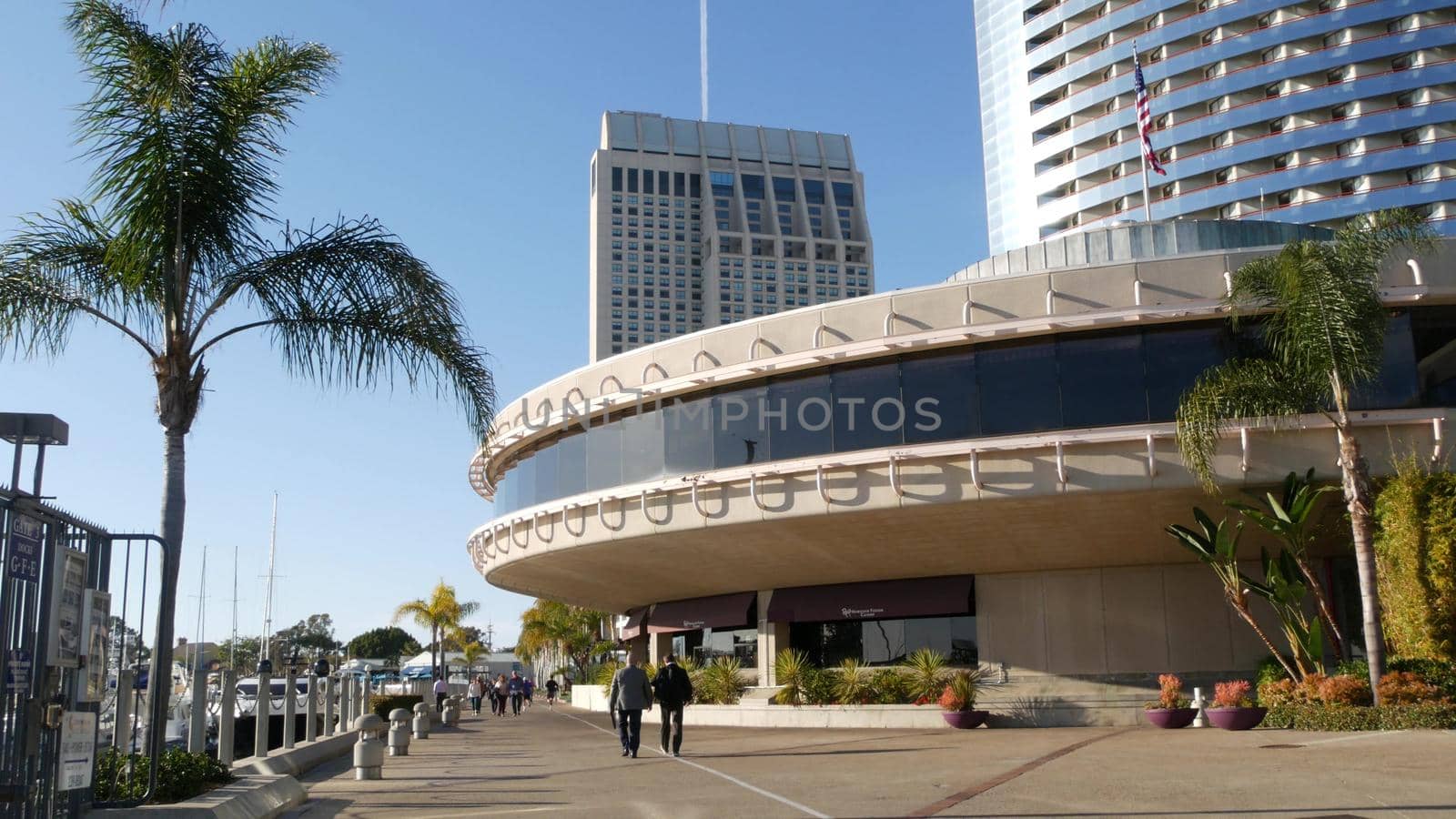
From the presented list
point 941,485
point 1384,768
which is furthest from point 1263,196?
point 1384,768

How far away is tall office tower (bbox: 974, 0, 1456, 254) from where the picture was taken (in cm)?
7194

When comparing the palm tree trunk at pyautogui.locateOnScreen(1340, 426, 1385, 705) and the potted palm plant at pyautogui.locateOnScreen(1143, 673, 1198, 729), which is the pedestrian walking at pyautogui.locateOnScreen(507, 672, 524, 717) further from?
the palm tree trunk at pyautogui.locateOnScreen(1340, 426, 1385, 705)

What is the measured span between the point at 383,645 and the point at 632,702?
498 ft

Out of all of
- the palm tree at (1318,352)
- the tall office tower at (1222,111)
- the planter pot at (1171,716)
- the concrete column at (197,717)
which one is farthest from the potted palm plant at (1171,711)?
the tall office tower at (1222,111)

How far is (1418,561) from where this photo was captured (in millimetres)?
18828

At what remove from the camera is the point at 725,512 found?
969 inches

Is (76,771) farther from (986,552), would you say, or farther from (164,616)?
(986,552)

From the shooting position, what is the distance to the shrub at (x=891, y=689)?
26062 mm

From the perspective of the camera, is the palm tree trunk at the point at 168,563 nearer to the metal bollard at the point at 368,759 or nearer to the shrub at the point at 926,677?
the metal bollard at the point at 368,759

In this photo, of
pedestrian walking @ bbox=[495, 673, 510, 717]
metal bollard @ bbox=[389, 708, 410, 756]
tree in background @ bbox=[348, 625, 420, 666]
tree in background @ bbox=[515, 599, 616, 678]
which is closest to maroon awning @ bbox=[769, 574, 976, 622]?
metal bollard @ bbox=[389, 708, 410, 756]

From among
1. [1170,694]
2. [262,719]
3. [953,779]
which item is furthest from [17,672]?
[1170,694]

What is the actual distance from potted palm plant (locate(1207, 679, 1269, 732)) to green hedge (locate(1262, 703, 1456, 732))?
37 centimetres

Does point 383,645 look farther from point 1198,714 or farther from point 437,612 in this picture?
point 1198,714

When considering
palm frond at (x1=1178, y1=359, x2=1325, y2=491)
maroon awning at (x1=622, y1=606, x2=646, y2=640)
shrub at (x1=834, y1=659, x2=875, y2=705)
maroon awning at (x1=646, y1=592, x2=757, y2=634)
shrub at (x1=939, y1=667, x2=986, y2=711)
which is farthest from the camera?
maroon awning at (x1=622, y1=606, x2=646, y2=640)
